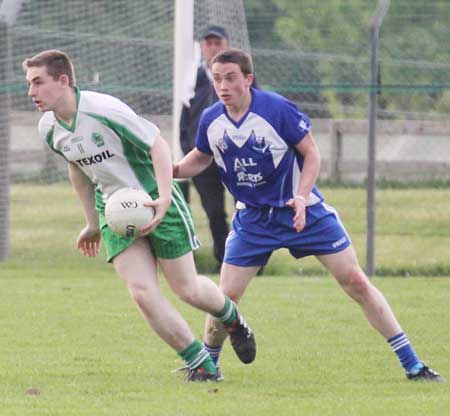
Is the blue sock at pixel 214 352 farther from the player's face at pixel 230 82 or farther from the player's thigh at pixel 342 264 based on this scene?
the player's face at pixel 230 82

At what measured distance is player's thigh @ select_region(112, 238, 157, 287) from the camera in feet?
21.6

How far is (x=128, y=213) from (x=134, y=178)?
332mm

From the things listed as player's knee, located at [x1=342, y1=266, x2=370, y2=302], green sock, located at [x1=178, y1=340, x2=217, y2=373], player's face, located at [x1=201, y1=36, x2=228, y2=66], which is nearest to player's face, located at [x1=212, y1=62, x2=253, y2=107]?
player's knee, located at [x1=342, y1=266, x2=370, y2=302]

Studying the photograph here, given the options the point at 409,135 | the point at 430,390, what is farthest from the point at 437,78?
the point at 430,390

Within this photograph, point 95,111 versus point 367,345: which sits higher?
point 95,111

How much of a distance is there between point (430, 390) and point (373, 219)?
6.21 m

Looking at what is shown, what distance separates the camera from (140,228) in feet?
21.1

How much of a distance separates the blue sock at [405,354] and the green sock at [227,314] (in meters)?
0.83

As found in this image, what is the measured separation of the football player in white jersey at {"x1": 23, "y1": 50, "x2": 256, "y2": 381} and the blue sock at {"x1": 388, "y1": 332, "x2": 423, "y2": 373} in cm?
92

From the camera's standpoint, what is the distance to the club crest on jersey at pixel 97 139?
6563mm

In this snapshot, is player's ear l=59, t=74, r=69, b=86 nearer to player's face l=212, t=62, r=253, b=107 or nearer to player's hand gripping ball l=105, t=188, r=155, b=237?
player's hand gripping ball l=105, t=188, r=155, b=237

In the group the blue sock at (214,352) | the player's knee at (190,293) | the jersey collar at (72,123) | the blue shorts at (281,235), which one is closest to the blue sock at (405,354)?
the blue shorts at (281,235)

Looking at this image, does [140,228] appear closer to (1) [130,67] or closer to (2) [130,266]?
(2) [130,266]

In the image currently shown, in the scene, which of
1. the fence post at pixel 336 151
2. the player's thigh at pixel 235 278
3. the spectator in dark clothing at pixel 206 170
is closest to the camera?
the player's thigh at pixel 235 278
